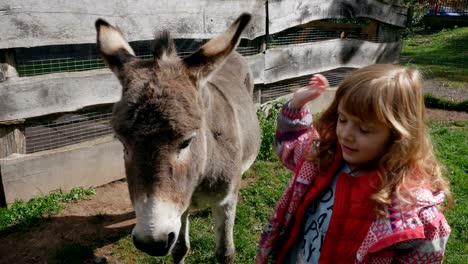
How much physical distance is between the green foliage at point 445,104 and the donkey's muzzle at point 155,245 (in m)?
6.77

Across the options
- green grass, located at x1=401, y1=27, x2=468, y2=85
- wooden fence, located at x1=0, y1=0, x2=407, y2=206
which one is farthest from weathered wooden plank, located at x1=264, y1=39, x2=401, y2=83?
green grass, located at x1=401, y1=27, x2=468, y2=85

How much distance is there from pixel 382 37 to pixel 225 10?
4126mm

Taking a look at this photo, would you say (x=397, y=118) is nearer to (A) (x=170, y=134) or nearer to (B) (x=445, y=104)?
(A) (x=170, y=134)

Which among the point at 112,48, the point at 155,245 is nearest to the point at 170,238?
the point at 155,245

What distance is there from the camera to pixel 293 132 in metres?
2.16

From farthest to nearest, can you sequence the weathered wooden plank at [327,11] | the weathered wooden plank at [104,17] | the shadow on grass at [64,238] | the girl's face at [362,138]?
the weathered wooden plank at [327,11] → the weathered wooden plank at [104,17] → the shadow on grass at [64,238] → the girl's face at [362,138]

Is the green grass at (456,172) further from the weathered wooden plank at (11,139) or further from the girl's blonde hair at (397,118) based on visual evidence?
the weathered wooden plank at (11,139)

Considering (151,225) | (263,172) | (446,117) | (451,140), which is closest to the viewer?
(151,225)

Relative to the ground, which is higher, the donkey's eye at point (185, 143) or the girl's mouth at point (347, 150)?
the girl's mouth at point (347, 150)

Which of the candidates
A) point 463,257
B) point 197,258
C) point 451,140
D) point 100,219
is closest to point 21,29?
point 100,219

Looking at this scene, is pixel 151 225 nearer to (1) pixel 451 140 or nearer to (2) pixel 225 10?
(2) pixel 225 10

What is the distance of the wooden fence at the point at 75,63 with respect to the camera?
3.62 m

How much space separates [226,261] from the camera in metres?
3.24

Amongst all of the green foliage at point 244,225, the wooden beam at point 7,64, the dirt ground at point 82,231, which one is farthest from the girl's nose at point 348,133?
the wooden beam at point 7,64
